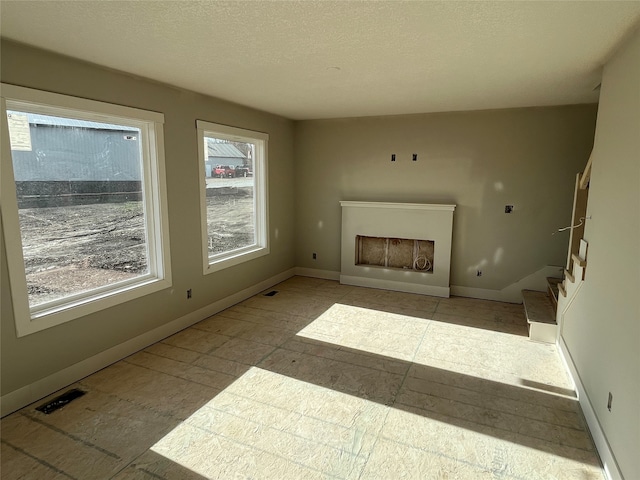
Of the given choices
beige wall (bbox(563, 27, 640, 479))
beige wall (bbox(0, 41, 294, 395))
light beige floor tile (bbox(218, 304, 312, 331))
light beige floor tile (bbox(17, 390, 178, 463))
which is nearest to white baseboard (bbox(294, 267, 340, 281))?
beige wall (bbox(0, 41, 294, 395))

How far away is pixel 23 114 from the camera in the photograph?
8.16 feet

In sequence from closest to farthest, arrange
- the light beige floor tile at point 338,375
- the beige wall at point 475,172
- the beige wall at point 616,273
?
1. the beige wall at point 616,273
2. the light beige floor tile at point 338,375
3. the beige wall at point 475,172

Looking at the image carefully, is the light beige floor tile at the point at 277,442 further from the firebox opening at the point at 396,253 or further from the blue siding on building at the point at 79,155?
the firebox opening at the point at 396,253

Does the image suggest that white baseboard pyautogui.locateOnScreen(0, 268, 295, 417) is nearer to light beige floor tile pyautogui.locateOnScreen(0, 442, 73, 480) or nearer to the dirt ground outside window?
light beige floor tile pyautogui.locateOnScreen(0, 442, 73, 480)

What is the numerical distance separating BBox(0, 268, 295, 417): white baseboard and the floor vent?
0.35 feet

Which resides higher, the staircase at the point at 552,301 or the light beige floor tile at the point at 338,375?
the staircase at the point at 552,301

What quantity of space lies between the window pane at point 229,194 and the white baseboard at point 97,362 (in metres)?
0.70

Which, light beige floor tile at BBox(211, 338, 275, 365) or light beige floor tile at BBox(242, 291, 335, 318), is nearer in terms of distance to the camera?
light beige floor tile at BBox(211, 338, 275, 365)

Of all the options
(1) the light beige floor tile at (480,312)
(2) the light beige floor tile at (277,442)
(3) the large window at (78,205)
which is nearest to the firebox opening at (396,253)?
(1) the light beige floor tile at (480,312)

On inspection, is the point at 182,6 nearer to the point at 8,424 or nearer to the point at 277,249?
the point at 8,424

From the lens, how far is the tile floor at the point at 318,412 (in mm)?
2023

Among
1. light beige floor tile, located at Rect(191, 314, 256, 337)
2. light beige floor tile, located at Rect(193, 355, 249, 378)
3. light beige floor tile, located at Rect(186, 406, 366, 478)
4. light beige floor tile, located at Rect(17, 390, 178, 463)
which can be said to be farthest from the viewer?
light beige floor tile, located at Rect(191, 314, 256, 337)

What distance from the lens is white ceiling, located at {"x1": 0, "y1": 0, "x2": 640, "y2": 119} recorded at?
1.85 m

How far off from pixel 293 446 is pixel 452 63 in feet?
9.25
